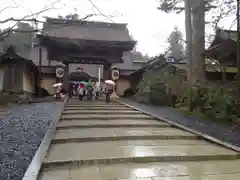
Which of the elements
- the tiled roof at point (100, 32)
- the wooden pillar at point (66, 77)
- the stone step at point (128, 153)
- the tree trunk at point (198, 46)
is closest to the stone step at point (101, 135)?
the stone step at point (128, 153)

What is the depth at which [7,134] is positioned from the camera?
5.48 m

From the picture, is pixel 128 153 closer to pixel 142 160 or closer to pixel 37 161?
pixel 142 160

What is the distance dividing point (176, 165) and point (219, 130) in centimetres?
309

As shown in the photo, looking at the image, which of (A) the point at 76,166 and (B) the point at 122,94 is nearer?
(A) the point at 76,166

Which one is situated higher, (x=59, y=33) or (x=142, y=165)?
(x=59, y=33)

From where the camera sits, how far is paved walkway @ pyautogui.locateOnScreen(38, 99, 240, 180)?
3584 mm

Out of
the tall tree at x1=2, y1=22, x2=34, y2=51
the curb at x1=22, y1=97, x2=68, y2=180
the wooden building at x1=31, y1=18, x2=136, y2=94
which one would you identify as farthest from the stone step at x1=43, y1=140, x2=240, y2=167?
the wooden building at x1=31, y1=18, x2=136, y2=94

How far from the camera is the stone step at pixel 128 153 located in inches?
161

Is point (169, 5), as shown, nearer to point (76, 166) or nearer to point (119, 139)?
point (119, 139)

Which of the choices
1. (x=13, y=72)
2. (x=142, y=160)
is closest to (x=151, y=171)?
(x=142, y=160)

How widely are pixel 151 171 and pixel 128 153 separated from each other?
2.61ft

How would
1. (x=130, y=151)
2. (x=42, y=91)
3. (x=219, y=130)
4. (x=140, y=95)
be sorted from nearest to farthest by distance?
(x=130, y=151) < (x=219, y=130) < (x=140, y=95) < (x=42, y=91)

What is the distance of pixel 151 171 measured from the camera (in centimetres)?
375

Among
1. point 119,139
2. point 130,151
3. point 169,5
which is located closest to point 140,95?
point 169,5
